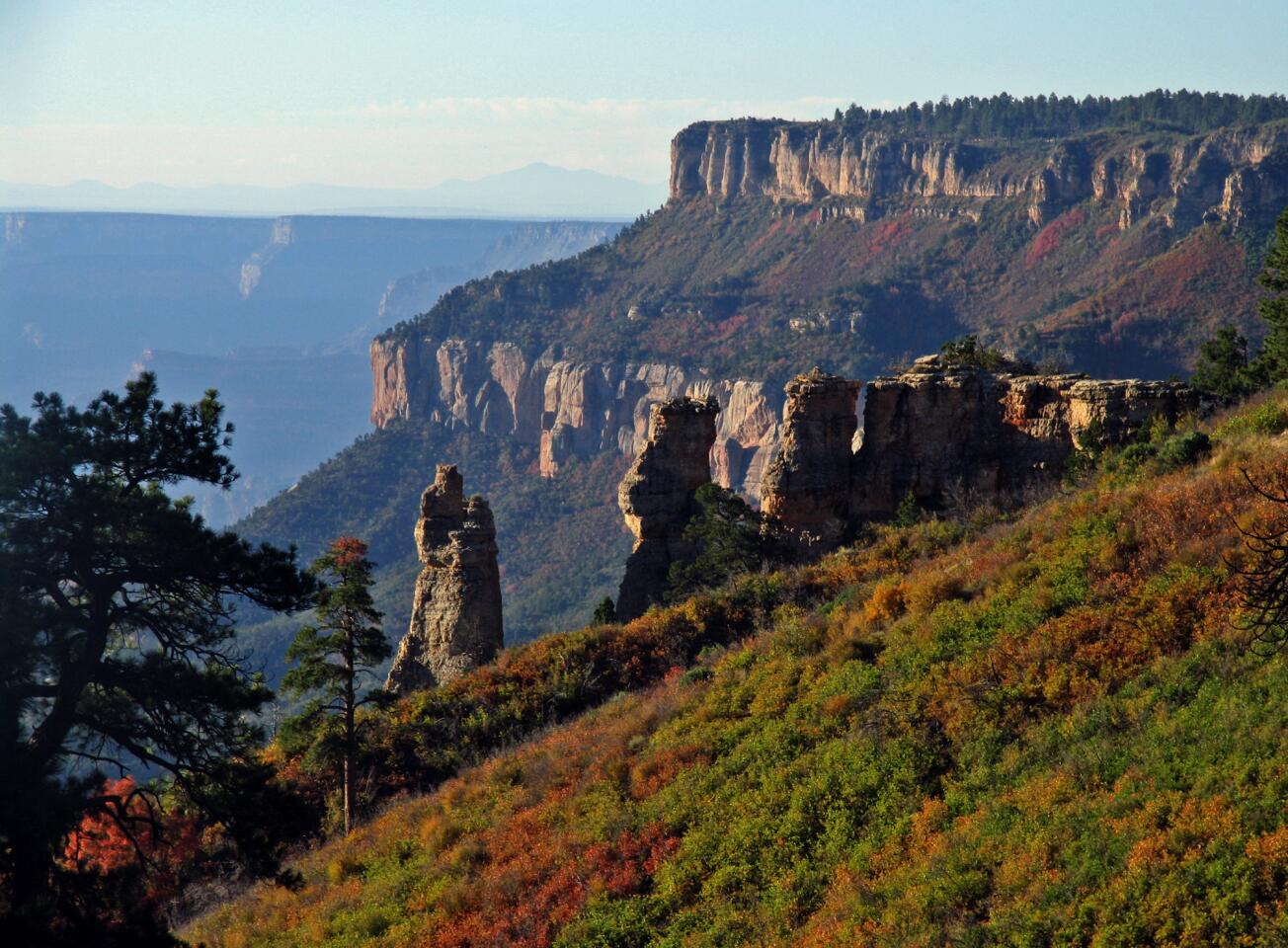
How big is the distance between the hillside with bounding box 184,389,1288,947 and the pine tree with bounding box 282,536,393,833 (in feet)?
8.13

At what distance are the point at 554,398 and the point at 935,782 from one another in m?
141

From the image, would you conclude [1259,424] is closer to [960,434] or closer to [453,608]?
[960,434]

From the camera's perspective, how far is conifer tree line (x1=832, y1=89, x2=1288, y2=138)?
153 metres

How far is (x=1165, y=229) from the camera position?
126250mm

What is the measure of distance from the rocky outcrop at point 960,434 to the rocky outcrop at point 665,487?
16.5 ft

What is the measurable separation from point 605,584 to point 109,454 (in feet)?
302

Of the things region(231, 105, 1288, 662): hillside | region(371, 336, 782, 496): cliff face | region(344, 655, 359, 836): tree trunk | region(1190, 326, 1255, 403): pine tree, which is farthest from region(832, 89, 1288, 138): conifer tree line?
region(344, 655, 359, 836): tree trunk

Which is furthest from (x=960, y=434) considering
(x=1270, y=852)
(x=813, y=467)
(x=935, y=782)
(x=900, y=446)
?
(x=1270, y=852)

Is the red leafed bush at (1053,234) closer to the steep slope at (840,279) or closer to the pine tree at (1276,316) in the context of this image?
the steep slope at (840,279)

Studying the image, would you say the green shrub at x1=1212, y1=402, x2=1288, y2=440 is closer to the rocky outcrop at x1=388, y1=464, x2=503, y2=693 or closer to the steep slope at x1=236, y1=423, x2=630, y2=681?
the rocky outcrop at x1=388, y1=464, x2=503, y2=693

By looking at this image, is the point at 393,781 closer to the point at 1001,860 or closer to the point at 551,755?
the point at 551,755

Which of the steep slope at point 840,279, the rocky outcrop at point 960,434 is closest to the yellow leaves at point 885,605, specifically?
the rocky outcrop at point 960,434

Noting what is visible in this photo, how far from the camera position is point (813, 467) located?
38.8 m

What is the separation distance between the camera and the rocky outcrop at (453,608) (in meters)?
37.5
